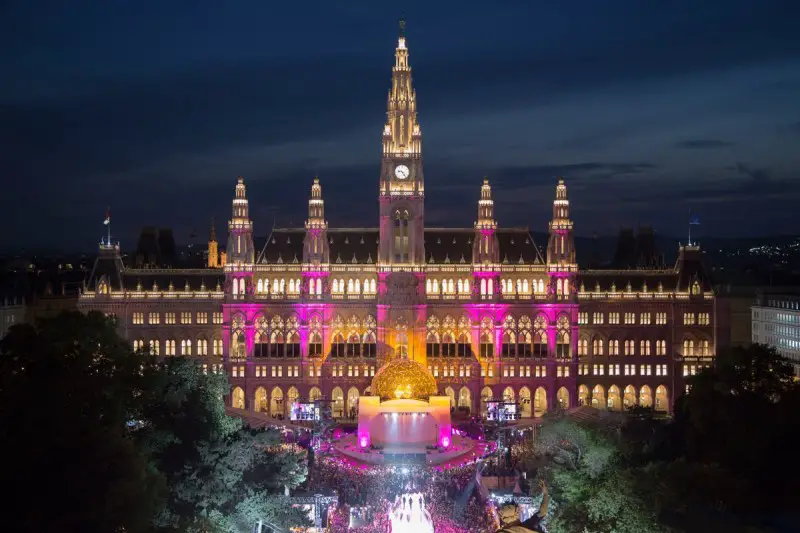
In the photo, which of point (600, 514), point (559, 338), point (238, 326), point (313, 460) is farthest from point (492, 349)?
point (600, 514)

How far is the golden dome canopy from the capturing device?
131250mm

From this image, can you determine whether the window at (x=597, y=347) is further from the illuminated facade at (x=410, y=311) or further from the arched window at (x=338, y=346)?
the arched window at (x=338, y=346)

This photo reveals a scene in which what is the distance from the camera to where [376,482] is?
106938mm

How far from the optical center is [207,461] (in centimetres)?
8569

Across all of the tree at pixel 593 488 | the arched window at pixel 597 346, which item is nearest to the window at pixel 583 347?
the arched window at pixel 597 346

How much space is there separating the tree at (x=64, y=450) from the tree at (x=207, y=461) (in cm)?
618

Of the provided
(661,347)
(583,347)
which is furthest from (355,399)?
(661,347)

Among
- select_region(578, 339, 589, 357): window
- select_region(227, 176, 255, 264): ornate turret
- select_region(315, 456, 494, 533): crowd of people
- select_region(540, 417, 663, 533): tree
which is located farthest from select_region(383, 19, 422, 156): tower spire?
select_region(540, 417, 663, 533): tree

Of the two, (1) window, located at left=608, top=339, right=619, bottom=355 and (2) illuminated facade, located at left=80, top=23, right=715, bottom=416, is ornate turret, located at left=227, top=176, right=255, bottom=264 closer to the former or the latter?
(2) illuminated facade, located at left=80, top=23, right=715, bottom=416

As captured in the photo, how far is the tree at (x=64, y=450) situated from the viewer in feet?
217

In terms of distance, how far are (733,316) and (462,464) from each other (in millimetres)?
68090

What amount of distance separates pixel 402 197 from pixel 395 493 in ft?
196

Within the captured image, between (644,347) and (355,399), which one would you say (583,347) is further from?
(355,399)

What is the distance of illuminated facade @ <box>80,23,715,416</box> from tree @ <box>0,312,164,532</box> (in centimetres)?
7389
